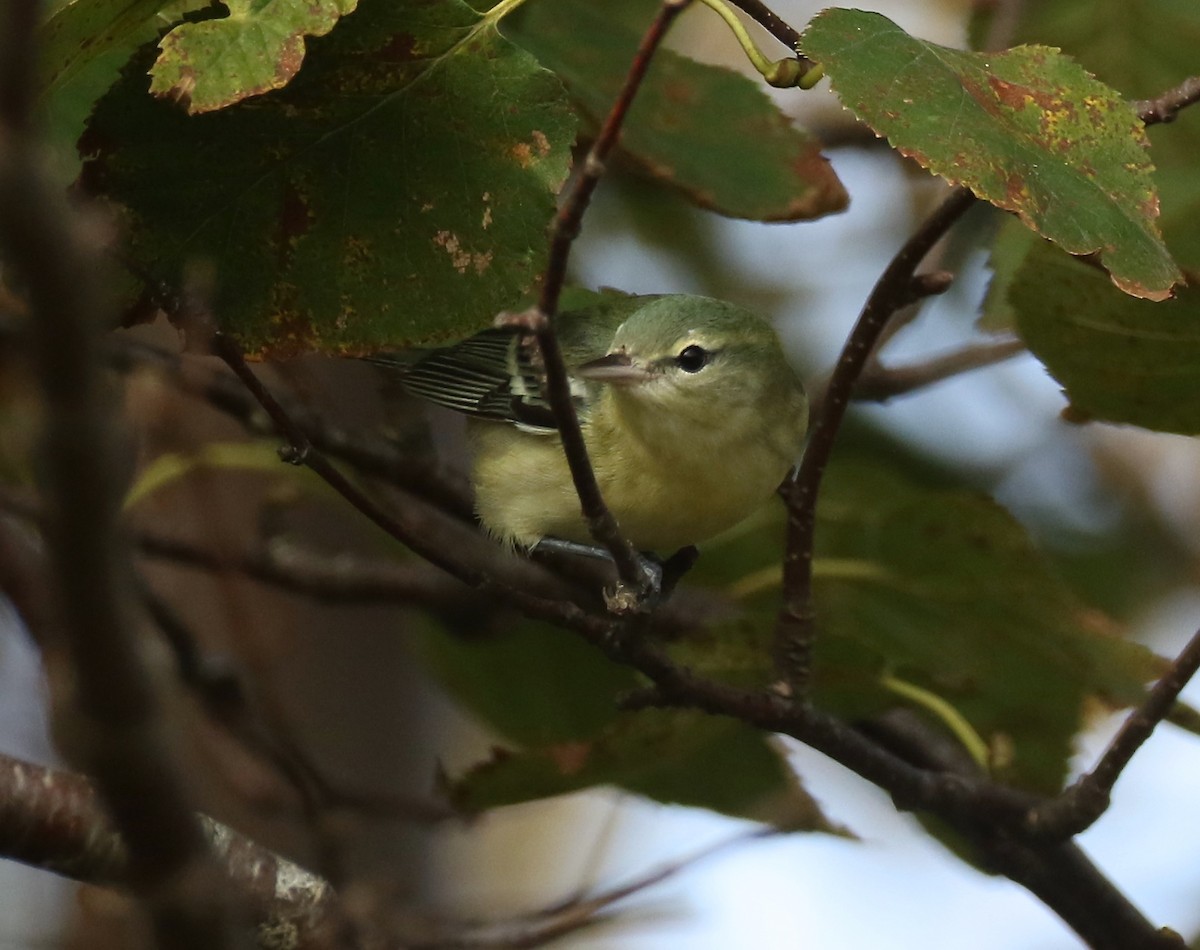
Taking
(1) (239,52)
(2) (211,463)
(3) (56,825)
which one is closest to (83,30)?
(1) (239,52)

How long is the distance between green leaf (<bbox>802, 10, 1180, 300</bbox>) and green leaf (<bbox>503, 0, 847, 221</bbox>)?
40cm

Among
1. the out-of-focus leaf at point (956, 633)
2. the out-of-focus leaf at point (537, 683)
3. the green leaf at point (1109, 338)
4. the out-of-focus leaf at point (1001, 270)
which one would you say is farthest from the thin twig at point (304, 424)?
the green leaf at point (1109, 338)

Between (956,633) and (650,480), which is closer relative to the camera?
(956,633)

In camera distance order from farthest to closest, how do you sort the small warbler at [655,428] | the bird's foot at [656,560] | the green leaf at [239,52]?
the small warbler at [655,428] < the bird's foot at [656,560] < the green leaf at [239,52]

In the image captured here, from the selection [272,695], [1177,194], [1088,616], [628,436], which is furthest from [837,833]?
[272,695]

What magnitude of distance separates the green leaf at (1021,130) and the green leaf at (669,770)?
720 mm

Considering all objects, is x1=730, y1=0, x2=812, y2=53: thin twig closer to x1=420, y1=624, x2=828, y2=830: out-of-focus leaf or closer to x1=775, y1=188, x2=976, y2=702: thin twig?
x1=775, y1=188, x2=976, y2=702: thin twig

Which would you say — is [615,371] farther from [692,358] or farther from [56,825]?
[56,825]

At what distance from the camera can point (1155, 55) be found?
5.95ft

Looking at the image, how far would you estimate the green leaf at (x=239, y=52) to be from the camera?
42.6 inches

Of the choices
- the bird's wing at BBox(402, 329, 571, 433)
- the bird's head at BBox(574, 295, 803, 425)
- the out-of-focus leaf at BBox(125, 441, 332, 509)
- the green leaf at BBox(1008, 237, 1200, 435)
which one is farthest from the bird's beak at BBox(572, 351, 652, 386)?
the green leaf at BBox(1008, 237, 1200, 435)

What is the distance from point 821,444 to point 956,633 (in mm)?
537

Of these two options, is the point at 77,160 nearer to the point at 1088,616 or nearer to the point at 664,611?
the point at 664,611

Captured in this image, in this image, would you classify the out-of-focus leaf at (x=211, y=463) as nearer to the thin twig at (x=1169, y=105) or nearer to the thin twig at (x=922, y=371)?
the thin twig at (x=922, y=371)
